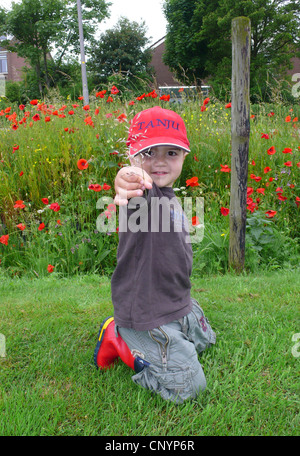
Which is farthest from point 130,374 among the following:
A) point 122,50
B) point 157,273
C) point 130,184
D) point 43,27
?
point 122,50

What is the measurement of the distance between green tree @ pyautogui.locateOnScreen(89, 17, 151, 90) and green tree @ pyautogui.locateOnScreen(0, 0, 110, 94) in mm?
1942

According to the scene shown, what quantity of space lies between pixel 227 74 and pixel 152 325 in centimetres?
2418

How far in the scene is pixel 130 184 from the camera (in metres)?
1.48

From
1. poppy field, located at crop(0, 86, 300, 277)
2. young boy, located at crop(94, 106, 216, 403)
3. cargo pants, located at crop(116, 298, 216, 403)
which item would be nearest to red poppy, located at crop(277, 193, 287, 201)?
poppy field, located at crop(0, 86, 300, 277)

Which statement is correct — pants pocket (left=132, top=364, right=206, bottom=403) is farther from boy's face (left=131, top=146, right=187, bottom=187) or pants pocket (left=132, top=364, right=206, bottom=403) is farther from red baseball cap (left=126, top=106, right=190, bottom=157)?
red baseball cap (left=126, top=106, right=190, bottom=157)

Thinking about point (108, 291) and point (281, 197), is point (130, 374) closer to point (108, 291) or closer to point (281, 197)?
point (108, 291)

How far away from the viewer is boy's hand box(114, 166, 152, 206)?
4.78 feet

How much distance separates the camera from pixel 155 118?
1.74 metres

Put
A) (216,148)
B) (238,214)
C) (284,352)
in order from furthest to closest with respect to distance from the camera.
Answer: (216,148)
(238,214)
(284,352)

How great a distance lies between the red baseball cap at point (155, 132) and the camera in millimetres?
1665

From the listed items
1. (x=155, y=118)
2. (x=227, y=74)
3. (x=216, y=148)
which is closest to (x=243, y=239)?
(x=216, y=148)

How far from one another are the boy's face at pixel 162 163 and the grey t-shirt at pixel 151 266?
2.4 inches

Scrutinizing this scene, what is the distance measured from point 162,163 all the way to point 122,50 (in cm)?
2786
